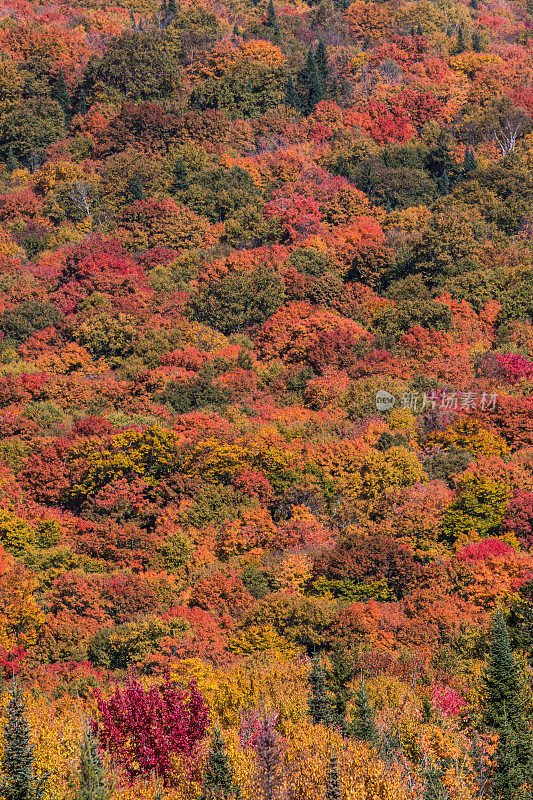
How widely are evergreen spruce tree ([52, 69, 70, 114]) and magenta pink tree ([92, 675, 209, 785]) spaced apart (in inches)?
4562

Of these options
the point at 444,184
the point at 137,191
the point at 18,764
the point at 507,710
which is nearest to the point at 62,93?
the point at 137,191

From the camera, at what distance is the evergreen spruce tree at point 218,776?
36344mm

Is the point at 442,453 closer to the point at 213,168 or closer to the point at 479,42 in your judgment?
the point at 213,168

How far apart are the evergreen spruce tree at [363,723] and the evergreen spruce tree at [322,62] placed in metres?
111

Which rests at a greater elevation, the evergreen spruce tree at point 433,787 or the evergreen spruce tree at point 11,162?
the evergreen spruce tree at point 433,787

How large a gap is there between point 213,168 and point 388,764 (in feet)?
316

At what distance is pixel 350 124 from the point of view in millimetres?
135250

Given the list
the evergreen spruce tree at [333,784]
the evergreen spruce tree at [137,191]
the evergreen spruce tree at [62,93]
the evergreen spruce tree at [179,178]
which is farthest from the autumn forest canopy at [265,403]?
the evergreen spruce tree at [179,178]

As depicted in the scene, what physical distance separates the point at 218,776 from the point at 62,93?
12241cm

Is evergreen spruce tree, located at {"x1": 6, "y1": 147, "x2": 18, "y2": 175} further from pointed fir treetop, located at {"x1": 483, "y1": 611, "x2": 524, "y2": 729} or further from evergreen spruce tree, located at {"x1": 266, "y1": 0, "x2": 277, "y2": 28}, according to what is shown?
pointed fir treetop, located at {"x1": 483, "y1": 611, "x2": 524, "y2": 729}

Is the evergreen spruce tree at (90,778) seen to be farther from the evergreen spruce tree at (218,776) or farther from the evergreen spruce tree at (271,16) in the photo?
the evergreen spruce tree at (271,16)

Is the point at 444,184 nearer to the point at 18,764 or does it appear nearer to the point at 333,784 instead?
the point at 333,784

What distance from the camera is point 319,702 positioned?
157 ft

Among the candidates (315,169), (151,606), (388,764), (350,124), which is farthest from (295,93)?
(388,764)
